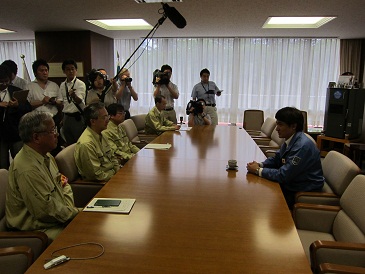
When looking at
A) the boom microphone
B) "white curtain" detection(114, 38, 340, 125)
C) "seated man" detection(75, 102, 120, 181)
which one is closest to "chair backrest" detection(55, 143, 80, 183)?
"seated man" detection(75, 102, 120, 181)

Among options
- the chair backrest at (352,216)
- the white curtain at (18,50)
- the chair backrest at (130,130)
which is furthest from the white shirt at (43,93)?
the white curtain at (18,50)

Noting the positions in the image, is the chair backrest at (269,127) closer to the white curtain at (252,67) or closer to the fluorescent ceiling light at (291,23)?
the fluorescent ceiling light at (291,23)

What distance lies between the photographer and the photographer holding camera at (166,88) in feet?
15.9

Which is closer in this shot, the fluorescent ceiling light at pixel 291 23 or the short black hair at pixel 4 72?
the short black hair at pixel 4 72

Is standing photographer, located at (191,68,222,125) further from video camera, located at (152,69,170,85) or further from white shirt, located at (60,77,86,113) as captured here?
white shirt, located at (60,77,86,113)

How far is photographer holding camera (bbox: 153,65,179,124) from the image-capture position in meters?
4.85

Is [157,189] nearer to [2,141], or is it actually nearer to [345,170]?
[345,170]

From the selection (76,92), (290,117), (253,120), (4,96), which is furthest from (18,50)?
(290,117)

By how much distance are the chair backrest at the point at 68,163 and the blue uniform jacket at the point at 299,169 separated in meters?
1.46

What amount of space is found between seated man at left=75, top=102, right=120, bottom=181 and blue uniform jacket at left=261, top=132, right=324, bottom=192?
1.30 m

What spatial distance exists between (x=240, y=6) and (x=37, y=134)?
3.11m

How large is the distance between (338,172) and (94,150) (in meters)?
1.87

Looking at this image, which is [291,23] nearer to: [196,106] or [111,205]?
[196,106]

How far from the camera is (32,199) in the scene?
1.55 m
